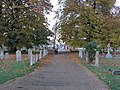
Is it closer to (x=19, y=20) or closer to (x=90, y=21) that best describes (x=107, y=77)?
(x=90, y=21)

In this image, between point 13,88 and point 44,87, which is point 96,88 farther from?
point 13,88

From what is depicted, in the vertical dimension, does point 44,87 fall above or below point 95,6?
below

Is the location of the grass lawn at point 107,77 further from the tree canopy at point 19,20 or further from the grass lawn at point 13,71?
the tree canopy at point 19,20

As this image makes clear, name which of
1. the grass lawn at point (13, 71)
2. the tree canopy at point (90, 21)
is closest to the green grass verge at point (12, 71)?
the grass lawn at point (13, 71)

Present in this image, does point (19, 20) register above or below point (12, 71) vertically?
above

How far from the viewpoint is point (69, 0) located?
4791cm

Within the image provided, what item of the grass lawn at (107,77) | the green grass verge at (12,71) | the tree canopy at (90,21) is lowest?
the grass lawn at (107,77)

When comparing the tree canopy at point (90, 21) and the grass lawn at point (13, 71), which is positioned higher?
the tree canopy at point (90, 21)

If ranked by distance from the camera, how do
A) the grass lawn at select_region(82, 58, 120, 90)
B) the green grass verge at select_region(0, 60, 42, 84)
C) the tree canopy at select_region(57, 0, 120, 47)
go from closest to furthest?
the grass lawn at select_region(82, 58, 120, 90) < the green grass verge at select_region(0, 60, 42, 84) < the tree canopy at select_region(57, 0, 120, 47)

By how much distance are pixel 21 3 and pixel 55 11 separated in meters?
6.21

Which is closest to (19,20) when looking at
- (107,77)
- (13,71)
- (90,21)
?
(90,21)

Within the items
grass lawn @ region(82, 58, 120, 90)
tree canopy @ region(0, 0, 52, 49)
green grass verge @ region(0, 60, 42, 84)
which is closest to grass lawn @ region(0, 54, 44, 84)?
green grass verge @ region(0, 60, 42, 84)

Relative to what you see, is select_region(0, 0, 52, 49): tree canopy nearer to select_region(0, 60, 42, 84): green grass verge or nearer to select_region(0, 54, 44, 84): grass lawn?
select_region(0, 54, 44, 84): grass lawn

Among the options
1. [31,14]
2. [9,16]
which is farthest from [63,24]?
[9,16]
